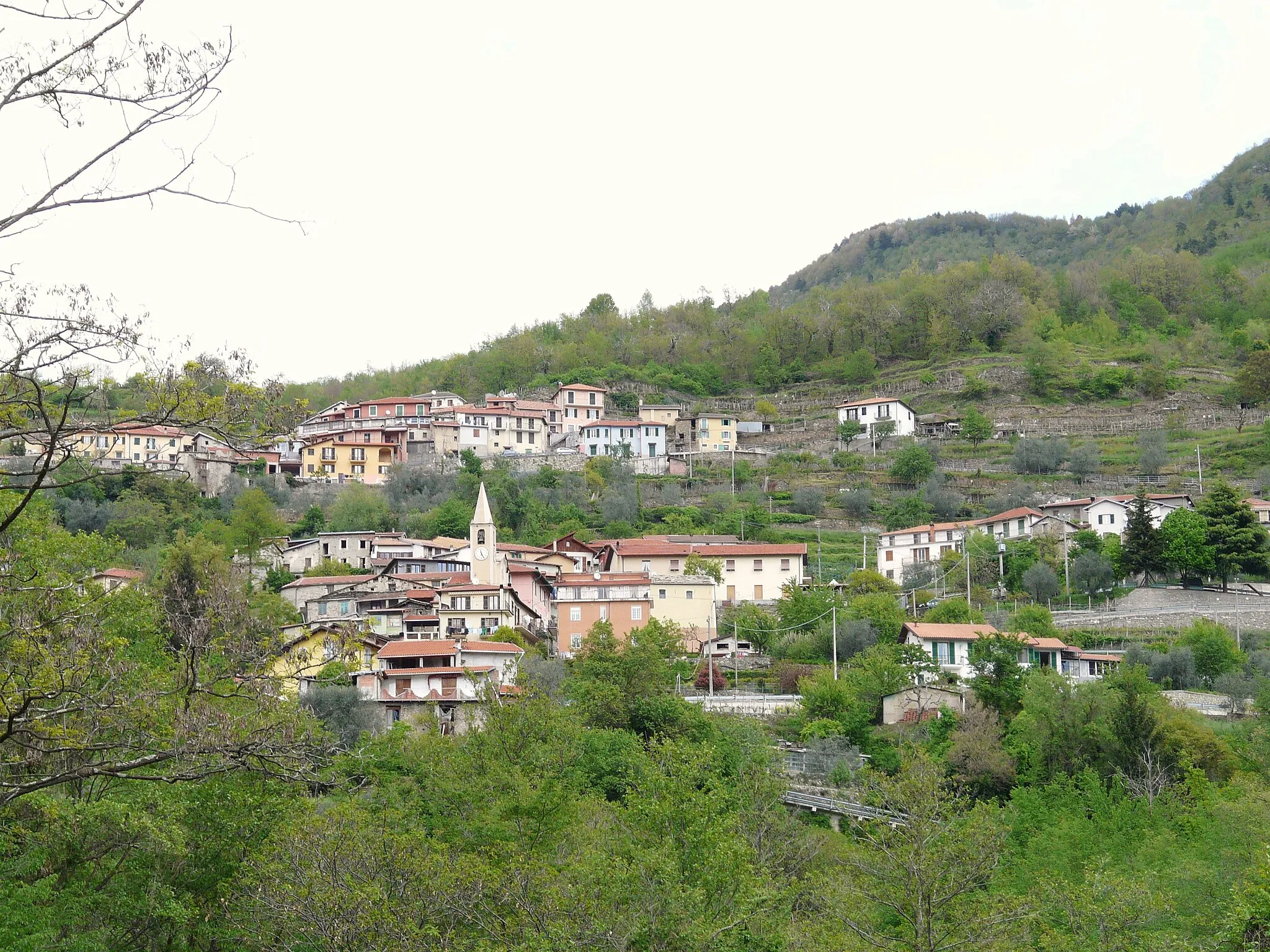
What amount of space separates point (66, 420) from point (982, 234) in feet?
562

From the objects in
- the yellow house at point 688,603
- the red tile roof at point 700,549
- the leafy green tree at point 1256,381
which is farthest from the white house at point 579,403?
the leafy green tree at point 1256,381

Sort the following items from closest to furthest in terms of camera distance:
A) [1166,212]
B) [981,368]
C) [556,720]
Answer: [556,720]
[981,368]
[1166,212]

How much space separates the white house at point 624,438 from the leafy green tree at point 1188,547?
3498cm

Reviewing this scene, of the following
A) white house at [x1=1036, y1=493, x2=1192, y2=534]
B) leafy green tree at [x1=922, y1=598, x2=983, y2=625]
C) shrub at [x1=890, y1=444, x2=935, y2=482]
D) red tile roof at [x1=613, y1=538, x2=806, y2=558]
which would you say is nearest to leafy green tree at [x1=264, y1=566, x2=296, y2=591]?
red tile roof at [x1=613, y1=538, x2=806, y2=558]

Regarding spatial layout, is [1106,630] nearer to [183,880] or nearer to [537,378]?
[183,880]

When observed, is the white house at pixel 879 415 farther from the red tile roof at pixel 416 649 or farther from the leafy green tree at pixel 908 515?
the red tile roof at pixel 416 649

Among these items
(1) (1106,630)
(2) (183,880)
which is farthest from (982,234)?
(2) (183,880)

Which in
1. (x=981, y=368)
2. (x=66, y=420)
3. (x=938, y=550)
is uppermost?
(x=981, y=368)

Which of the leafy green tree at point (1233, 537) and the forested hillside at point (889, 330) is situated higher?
the forested hillside at point (889, 330)

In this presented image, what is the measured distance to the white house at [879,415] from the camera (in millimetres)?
81438

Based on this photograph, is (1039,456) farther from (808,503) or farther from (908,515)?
(808,503)

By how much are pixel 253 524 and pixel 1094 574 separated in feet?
127

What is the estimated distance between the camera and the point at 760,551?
57000 mm

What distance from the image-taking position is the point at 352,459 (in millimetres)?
75188
